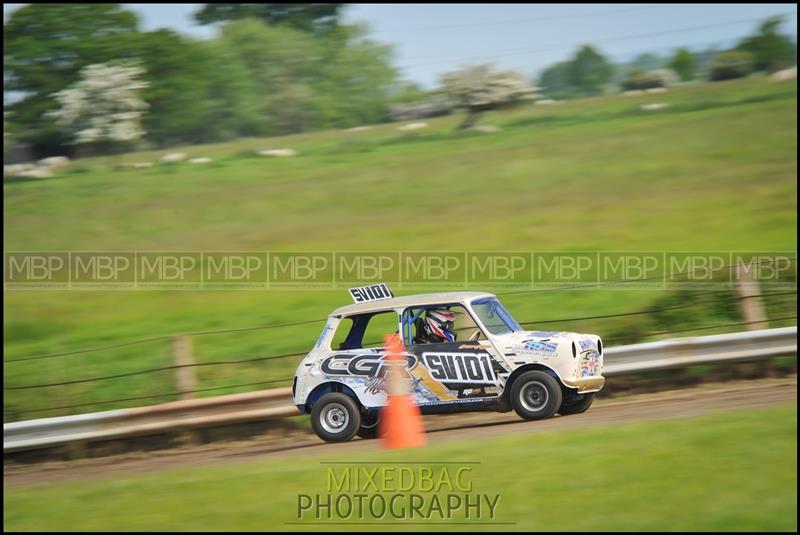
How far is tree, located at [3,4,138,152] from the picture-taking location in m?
24.4

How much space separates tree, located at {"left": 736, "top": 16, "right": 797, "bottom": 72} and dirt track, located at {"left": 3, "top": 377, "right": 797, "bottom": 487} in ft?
54.1

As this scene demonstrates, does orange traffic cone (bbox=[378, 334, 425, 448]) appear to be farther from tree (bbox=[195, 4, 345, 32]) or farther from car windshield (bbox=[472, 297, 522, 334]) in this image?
tree (bbox=[195, 4, 345, 32])

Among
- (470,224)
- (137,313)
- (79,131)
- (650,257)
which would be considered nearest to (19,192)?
(79,131)

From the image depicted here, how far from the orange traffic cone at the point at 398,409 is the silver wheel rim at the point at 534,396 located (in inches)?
43.4

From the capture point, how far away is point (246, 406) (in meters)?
11.2

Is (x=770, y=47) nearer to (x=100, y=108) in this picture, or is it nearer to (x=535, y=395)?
(x=100, y=108)

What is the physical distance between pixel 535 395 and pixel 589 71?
18986 mm

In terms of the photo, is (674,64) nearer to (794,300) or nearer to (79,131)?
(794,300)

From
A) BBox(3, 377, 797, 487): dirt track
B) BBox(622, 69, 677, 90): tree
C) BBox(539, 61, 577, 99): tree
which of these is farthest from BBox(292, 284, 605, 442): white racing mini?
BBox(622, 69, 677, 90): tree

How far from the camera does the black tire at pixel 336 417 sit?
368 inches

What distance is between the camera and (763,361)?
11.3 meters

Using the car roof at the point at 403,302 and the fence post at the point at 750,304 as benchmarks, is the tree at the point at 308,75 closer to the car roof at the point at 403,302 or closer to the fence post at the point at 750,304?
the fence post at the point at 750,304

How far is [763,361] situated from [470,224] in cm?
859

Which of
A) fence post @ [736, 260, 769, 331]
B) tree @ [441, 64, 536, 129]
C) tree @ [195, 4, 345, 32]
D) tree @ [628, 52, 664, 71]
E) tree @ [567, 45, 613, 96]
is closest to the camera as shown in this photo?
fence post @ [736, 260, 769, 331]
